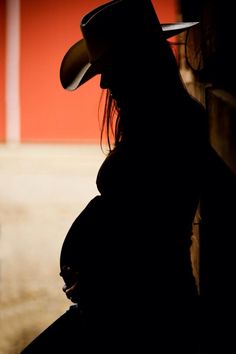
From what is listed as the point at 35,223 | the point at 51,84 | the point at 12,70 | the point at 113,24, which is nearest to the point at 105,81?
the point at 113,24

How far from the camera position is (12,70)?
7.62 meters

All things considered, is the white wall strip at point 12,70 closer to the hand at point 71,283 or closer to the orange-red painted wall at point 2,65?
the orange-red painted wall at point 2,65

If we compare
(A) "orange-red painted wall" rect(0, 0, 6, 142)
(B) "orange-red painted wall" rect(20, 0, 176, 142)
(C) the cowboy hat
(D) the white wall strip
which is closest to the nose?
(C) the cowboy hat

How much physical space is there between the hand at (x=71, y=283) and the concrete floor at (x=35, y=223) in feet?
4.48

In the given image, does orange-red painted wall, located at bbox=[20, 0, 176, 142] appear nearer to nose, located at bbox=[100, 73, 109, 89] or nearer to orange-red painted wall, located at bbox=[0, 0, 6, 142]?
orange-red painted wall, located at bbox=[0, 0, 6, 142]

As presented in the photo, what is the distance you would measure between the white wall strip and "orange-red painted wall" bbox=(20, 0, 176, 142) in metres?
0.09

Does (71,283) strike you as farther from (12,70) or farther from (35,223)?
(12,70)

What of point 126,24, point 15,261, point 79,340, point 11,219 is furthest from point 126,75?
point 11,219

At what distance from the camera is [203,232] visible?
6.93 ft

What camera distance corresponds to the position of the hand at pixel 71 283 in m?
1.36

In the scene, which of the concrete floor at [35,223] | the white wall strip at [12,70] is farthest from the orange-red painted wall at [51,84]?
the concrete floor at [35,223]

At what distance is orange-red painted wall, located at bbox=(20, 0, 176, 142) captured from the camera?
283 inches

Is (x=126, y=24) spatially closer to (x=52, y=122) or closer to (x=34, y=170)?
(x=34, y=170)

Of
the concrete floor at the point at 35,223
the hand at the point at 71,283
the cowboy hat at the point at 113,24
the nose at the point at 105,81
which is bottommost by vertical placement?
the concrete floor at the point at 35,223
